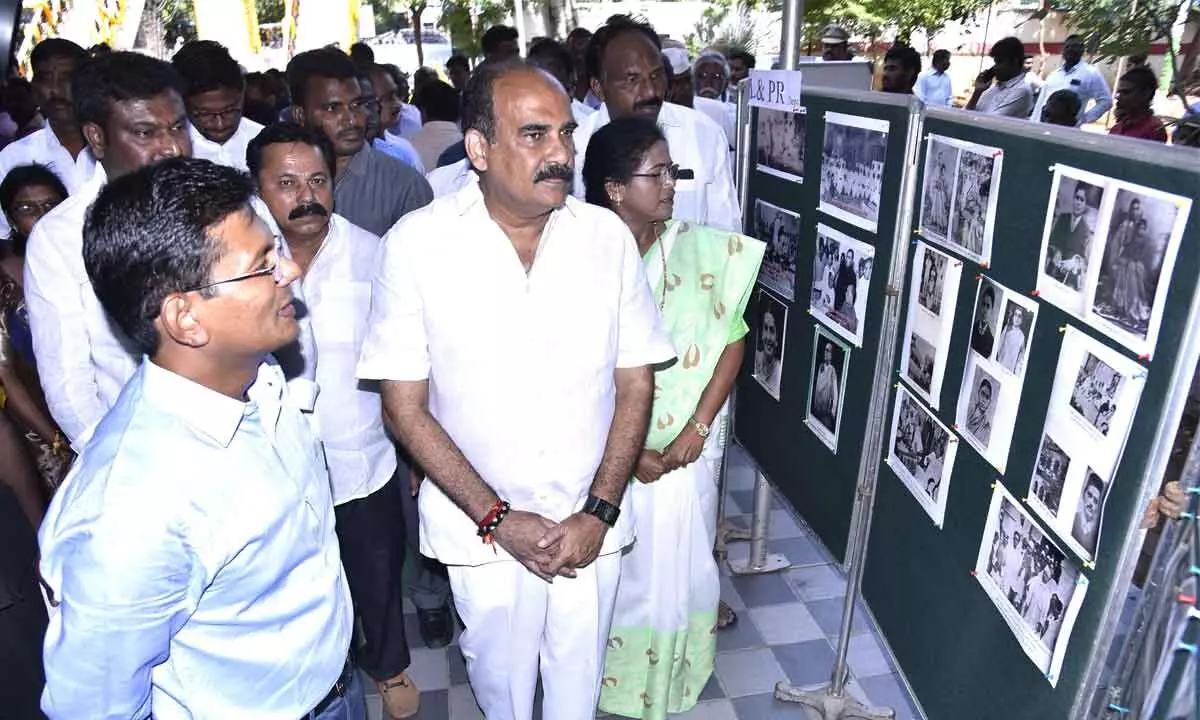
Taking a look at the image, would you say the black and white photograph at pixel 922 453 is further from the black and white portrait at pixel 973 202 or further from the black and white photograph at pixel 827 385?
the black and white portrait at pixel 973 202

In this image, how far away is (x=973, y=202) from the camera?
1.80 metres

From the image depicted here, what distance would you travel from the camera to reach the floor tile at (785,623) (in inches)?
126

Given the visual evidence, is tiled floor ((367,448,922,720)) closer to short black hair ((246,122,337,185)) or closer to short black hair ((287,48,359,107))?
short black hair ((246,122,337,185))

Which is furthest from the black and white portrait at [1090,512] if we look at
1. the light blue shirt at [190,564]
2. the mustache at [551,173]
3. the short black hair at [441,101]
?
the short black hair at [441,101]

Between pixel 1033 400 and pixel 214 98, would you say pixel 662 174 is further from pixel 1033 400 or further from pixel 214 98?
pixel 214 98

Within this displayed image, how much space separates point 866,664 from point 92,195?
9.51 ft

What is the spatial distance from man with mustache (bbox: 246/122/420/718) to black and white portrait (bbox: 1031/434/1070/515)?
5.67ft

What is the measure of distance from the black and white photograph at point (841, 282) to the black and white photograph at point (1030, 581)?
28.4 inches

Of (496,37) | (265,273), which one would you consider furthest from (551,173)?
(496,37)

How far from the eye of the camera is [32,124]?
647 centimetres

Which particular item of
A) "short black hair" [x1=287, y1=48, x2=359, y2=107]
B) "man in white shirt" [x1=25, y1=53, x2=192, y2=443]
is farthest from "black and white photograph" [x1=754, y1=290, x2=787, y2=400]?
"man in white shirt" [x1=25, y1=53, x2=192, y2=443]

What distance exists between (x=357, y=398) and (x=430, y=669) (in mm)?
1212

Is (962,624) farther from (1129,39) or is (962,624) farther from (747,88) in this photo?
(1129,39)

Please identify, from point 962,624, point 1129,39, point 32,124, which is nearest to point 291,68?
point 962,624
